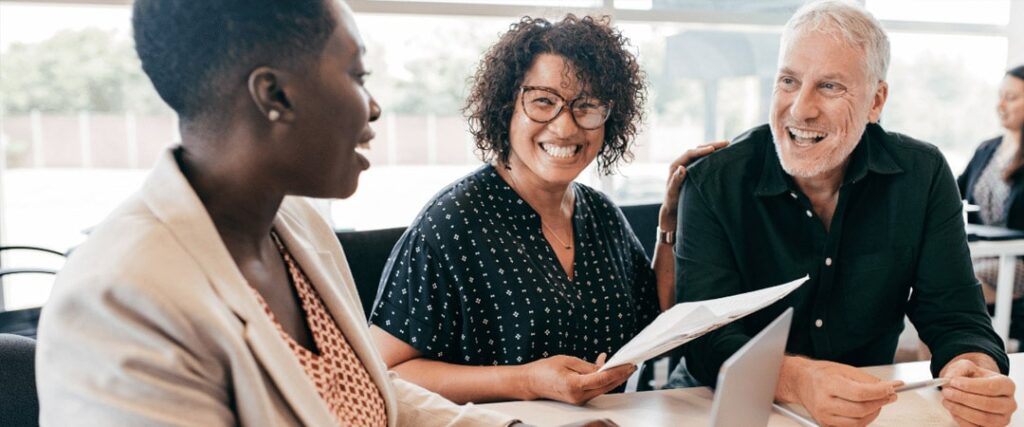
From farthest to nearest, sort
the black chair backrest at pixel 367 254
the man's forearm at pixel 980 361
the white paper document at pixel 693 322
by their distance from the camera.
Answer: the black chair backrest at pixel 367 254, the man's forearm at pixel 980 361, the white paper document at pixel 693 322

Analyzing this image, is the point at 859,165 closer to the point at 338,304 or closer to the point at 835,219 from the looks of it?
the point at 835,219

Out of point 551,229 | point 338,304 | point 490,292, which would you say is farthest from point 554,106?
point 338,304

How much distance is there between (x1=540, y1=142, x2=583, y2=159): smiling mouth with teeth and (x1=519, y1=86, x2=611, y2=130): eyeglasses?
53 mm

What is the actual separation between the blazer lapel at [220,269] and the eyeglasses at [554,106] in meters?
0.96

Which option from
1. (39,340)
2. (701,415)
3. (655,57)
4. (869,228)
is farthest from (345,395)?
(655,57)

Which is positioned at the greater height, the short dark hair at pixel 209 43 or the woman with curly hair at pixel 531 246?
the short dark hair at pixel 209 43

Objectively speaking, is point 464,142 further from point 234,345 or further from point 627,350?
point 234,345

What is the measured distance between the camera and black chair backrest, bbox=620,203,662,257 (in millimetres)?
2326

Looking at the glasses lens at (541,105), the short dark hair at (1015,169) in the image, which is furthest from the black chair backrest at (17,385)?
the short dark hair at (1015,169)

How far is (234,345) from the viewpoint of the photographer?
742mm

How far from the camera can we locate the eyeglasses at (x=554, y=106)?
5.44 ft

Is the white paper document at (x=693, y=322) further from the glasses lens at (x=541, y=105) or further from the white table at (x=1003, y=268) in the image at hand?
the white table at (x=1003, y=268)

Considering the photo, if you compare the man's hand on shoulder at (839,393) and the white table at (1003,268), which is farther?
the white table at (1003,268)

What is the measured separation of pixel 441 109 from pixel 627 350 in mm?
2529
